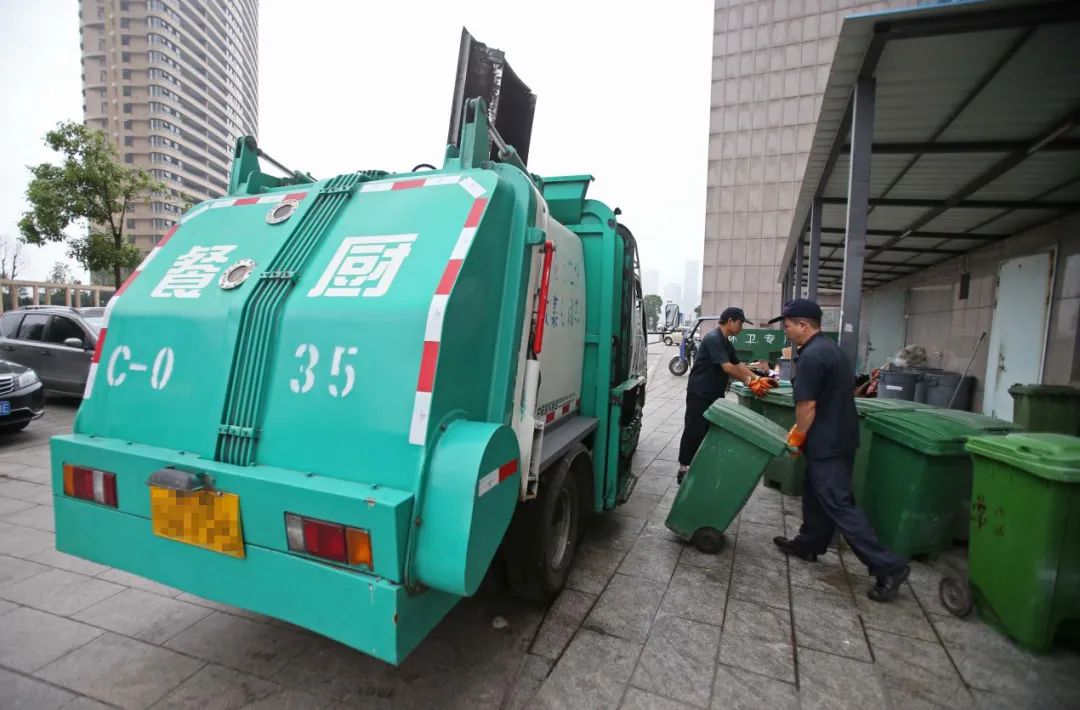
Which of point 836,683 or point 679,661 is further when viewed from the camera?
point 679,661

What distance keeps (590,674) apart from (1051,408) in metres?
5.87

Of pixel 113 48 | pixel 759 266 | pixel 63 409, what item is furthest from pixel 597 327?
pixel 113 48

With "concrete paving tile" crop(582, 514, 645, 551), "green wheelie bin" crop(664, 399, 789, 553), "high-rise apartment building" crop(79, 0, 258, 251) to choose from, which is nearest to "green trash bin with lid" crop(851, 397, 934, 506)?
"green wheelie bin" crop(664, 399, 789, 553)

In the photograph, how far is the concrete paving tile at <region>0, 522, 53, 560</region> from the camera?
351 cm

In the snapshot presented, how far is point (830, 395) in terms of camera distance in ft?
10.9

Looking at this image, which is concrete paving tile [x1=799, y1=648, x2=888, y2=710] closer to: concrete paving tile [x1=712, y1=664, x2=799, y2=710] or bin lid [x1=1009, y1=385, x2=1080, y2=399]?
concrete paving tile [x1=712, y1=664, x2=799, y2=710]

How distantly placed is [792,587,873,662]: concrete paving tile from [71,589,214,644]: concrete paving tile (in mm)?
3270

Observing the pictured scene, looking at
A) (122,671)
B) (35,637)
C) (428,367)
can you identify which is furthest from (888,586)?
(35,637)

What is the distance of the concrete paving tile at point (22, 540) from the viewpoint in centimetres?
351

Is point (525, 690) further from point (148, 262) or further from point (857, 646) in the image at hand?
point (148, 262)

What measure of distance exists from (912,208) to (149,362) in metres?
8.77

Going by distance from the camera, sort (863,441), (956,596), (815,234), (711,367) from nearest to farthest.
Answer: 1. (956,596)
2. (863,441)
3. (711,367)
4. (815,234)

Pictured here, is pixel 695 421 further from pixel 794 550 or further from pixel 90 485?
pixel 90 485

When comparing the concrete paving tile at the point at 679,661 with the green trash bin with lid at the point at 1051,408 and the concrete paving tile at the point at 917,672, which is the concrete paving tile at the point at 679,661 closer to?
the concrete paving tile at the point at 917,672
